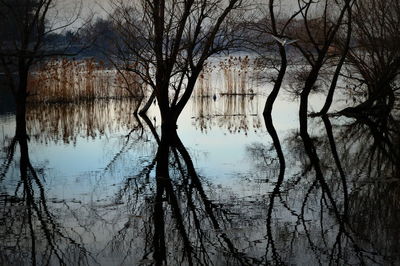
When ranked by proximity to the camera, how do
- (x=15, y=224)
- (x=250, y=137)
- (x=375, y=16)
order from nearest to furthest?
1. (x=15, y=224)
2. (x=250, y=137)
3. (x=375, y=16)

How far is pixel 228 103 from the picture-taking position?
20.8 metres

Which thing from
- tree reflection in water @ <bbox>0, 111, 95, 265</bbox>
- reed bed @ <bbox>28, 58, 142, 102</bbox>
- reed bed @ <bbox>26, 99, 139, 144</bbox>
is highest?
reed bed @ <bbox>28, 58, 142, 102</bbox>

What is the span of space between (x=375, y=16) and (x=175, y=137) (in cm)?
752

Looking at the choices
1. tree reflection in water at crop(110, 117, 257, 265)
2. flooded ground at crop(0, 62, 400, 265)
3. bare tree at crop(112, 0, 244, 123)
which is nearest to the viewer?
tree reflection in water at crop(110, 117, 257, 265)

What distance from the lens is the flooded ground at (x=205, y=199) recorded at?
501 cm

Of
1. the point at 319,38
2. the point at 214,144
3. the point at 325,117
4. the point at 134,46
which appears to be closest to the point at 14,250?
the point at 214,144

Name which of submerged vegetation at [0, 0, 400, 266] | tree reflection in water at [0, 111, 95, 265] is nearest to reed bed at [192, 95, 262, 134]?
submerged vegetation at [0, 0, 400, 266]

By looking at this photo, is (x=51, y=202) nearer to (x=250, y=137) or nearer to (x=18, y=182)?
(x=18, y=182)

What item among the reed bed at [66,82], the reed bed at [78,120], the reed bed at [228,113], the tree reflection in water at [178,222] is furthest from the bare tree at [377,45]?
the tree reflection in water at [178,222]

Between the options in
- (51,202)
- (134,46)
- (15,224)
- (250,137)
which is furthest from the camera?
(134,46)

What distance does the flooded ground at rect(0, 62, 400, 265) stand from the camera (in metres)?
5.01

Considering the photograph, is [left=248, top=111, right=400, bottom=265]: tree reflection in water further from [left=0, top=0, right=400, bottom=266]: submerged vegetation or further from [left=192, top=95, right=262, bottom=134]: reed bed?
[left=192, top=95, right=262, bottom=134]: reed bed

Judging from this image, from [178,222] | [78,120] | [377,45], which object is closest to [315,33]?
[377,45]

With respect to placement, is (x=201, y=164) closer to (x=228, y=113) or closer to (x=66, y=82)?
(x=228, y=113)
